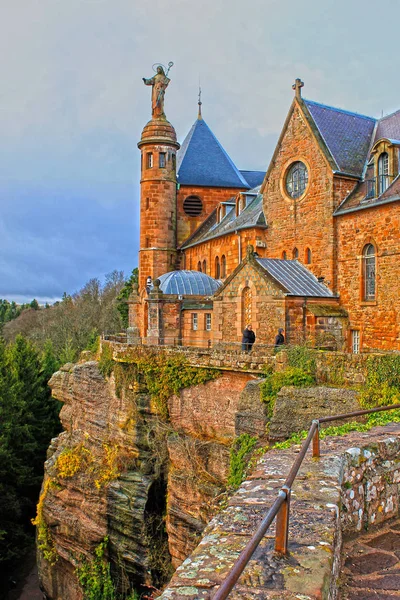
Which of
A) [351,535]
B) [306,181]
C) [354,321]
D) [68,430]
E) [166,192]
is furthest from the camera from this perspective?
[166,192]

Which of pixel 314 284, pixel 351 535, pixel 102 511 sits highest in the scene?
pixel 314 284

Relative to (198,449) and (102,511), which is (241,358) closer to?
(198,449)

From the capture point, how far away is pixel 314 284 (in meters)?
22.3

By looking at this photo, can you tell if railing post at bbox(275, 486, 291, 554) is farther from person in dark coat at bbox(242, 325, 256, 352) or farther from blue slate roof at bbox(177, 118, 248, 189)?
blue slate roof at bbox(177, 118, 248, 189)

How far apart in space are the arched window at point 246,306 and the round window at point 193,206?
17.8 meters

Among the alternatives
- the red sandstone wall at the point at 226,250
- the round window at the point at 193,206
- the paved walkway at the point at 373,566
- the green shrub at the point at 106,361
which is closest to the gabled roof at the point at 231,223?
the red sandstone wall at the point at 226,250

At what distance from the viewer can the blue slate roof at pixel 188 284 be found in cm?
2830

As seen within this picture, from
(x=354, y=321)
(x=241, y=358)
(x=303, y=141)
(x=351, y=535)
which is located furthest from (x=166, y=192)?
(x=351, y=535)

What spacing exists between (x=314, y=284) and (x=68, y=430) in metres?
16.1

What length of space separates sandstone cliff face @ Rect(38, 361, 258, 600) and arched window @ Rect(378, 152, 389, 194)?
9193 mm

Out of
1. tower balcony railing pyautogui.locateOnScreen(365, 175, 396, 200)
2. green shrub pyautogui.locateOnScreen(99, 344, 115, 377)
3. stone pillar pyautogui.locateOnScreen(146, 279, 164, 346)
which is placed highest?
tower balcony railing pyautogui.locateOnScreen(365, 175, 396, 200)

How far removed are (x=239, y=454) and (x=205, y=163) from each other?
2970 centimetres

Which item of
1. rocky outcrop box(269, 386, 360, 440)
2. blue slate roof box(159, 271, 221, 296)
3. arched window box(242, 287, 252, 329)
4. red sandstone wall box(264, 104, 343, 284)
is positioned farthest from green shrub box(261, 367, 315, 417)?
blue slate roof box(159, 271, 221, 296)

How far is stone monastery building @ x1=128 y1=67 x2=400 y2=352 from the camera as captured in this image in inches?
793
